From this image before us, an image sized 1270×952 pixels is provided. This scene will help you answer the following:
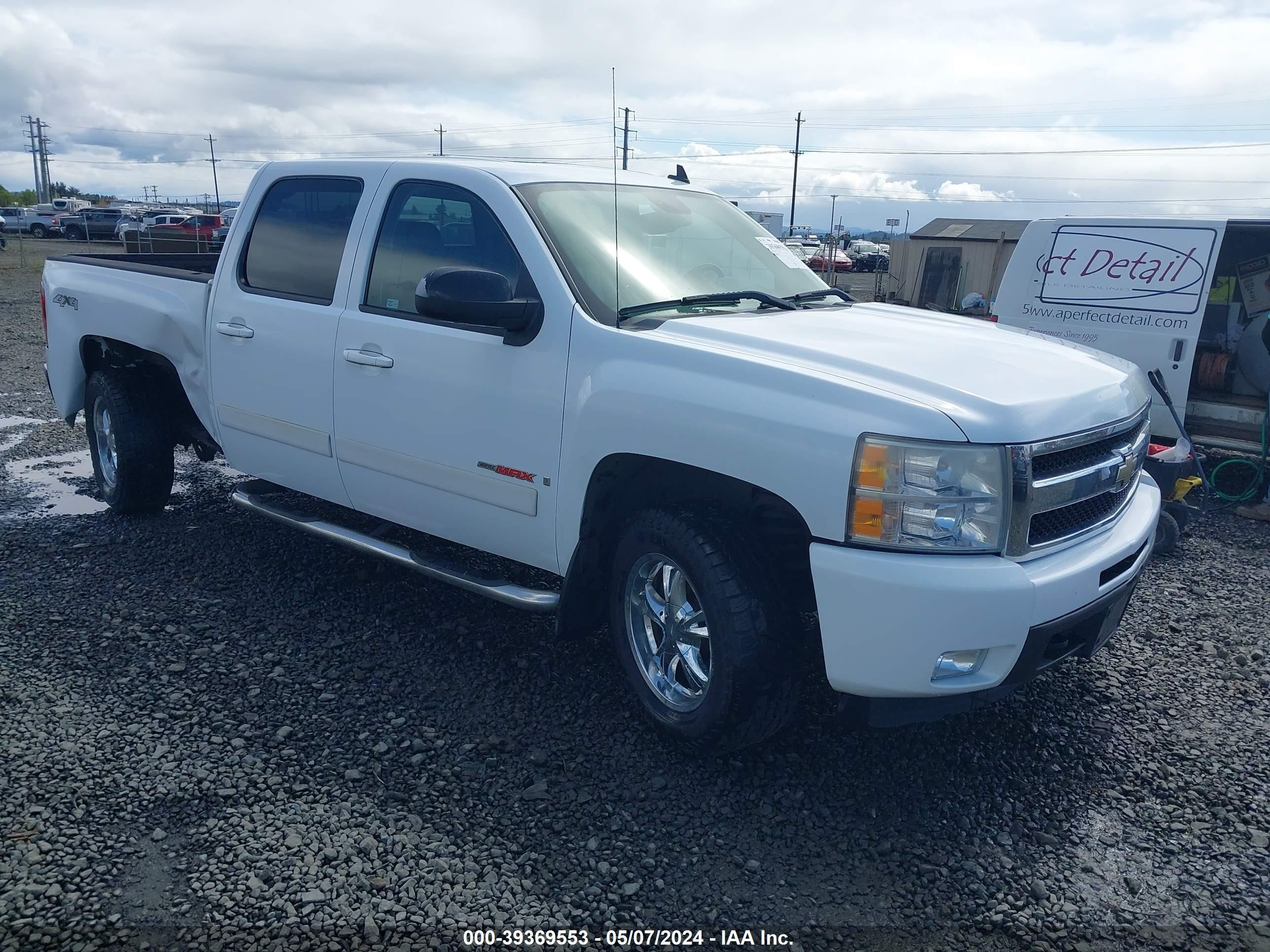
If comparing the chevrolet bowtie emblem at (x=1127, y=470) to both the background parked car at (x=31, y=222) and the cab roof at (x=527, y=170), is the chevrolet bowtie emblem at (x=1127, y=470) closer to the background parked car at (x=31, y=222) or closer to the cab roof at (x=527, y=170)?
the cab roof at (x=527, y=170)

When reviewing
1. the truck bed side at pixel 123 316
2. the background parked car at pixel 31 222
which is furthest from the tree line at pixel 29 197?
the truck bed side at pixel 123 316

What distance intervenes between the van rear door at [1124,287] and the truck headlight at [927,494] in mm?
4864

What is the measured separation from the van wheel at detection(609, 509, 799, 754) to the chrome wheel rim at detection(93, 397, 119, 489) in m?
3.89

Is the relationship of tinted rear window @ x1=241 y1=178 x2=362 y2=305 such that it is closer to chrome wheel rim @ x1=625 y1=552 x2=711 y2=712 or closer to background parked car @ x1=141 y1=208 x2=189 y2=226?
chrome wheel rim @ x1=625 y1=552 x2=711 y2=712

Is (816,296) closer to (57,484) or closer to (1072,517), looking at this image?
(1072,517)

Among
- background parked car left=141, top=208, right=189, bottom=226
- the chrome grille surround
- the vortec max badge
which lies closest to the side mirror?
the vortec max badge

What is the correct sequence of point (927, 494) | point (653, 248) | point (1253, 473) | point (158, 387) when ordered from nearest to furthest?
1. point (927, 494)
2. point (653, 248)
3. point (158, 387)
4. point (1253, 473)

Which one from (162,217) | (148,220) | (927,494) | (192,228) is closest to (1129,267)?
(927,494)

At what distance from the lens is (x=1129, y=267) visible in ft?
25.3

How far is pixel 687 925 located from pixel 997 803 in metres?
1.20

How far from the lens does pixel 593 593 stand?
12.0ft

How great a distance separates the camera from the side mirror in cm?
338

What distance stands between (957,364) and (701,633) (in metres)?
1.20

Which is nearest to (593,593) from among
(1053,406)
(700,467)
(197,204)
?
(700,467)
